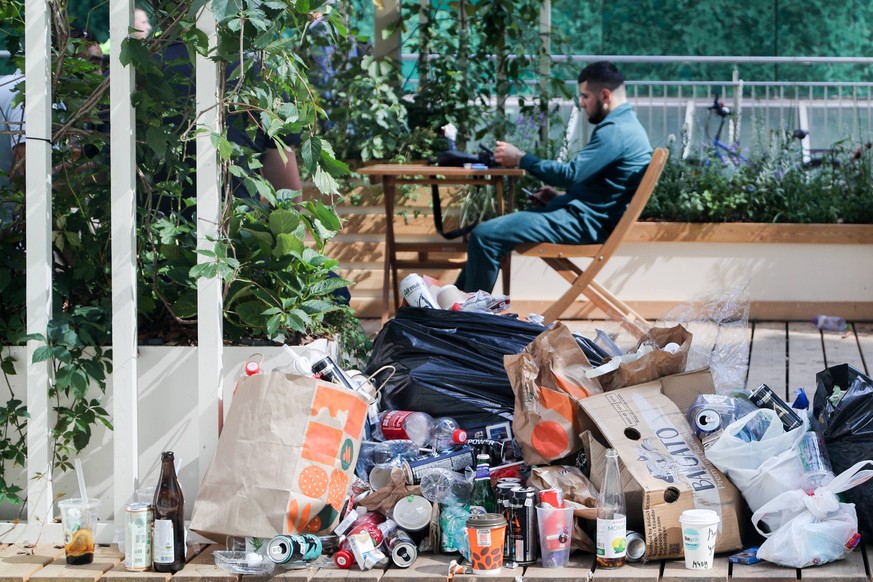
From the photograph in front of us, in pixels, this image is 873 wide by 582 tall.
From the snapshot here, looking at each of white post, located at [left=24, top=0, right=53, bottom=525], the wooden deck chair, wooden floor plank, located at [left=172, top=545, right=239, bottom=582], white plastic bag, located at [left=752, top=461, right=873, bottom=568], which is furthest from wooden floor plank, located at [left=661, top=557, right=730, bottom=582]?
the wooden deck chair

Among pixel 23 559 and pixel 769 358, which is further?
pixel 769 358

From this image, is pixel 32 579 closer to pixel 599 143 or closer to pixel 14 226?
pixel 14 226

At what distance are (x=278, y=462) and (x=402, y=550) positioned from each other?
0.43 metres

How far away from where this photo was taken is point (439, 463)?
3502 millimetres

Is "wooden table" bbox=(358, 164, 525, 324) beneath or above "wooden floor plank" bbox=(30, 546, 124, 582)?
above

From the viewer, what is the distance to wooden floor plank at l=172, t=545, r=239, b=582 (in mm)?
3178

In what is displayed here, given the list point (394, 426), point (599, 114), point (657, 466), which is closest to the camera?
point (657, 466)

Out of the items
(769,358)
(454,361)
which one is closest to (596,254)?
(769,358)

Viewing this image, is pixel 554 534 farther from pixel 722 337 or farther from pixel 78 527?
pixel 78 527

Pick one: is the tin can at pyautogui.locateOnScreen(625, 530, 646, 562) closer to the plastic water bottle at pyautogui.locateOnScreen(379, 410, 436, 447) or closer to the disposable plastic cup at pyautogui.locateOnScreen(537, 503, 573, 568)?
the disposable plastic cup at pyautogui.locateOnScreen(537, 503, 573, 568)

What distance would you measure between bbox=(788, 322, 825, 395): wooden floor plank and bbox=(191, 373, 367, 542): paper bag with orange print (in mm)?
2224

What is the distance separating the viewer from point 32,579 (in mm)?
3219

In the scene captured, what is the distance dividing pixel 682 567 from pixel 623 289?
361 centimetres

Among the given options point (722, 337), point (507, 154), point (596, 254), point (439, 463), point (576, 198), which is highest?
point (507, 154)
